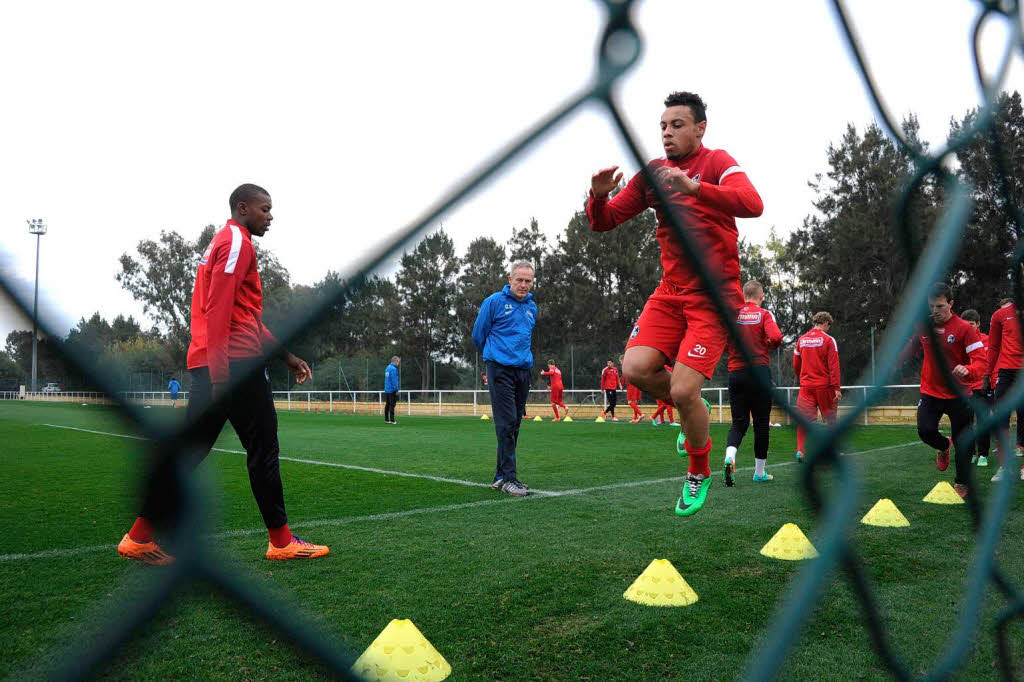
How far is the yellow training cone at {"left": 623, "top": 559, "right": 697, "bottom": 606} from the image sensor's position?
2.81 meters

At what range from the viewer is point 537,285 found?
12.7 meters

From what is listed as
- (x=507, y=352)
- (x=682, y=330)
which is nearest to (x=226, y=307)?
(x=682, y=330)

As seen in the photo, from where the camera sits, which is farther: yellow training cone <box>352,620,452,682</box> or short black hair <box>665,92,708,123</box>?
short black hair <box>665,92,708,123</box>

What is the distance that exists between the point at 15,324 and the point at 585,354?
21.2m

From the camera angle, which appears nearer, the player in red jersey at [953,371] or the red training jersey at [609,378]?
the player in red jersey at [953,371]

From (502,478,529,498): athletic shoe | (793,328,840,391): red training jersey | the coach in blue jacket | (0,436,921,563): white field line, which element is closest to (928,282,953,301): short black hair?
(0,436,921,563): white field line

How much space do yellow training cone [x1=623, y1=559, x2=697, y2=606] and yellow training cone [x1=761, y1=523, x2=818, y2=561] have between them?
32.7 inches

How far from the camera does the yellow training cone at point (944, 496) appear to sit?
518 centimetres

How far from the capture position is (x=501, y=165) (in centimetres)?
72

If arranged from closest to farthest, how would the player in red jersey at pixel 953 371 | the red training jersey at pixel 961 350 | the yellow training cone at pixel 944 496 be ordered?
the yellow training cone at pixel 944 496
the player in red jersey at pixel 953 371
the red training jersey at pixel 961 350

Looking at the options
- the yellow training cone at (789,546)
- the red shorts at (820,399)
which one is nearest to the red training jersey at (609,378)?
the red shorts at (820,399)

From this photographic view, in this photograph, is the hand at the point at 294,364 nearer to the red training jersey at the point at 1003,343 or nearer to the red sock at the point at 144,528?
the red sock at the point at 144,528

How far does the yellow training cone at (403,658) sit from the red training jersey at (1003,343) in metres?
6.05

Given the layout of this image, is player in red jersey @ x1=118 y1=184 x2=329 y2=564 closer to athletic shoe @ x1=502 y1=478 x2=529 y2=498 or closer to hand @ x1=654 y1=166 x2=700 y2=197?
hand @ x1=654 y1=166 x2=700 y2=197
